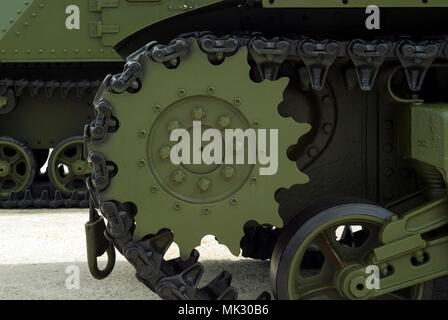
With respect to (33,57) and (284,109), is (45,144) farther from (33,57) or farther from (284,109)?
(284,109)

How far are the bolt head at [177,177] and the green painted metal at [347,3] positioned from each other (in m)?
1.00

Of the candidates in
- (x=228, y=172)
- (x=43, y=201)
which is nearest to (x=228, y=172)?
(x=228, y=172)

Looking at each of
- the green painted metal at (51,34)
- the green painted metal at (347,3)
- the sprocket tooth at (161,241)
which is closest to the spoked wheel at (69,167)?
the green painted metal at (51,34)

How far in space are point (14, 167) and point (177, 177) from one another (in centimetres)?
672

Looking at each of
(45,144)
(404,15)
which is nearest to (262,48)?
(404,15)

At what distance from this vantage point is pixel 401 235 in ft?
14.2

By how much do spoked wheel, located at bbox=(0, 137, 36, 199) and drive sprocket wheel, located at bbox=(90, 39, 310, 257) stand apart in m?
6.33

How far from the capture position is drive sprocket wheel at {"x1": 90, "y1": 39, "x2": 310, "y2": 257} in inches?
165

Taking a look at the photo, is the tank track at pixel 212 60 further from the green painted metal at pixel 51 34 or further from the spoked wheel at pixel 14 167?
the spoked wheel at pixel 14 167

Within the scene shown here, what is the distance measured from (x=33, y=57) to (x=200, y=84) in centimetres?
589

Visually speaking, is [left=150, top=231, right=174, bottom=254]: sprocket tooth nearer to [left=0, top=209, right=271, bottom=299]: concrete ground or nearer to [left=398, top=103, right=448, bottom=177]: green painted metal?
[left=0, top=209, right=271, bottom=299]: concrete ground

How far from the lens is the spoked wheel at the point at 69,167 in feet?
33.5

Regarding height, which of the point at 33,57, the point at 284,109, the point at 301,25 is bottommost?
the point at 284,109

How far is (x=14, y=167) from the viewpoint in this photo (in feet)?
34.3
